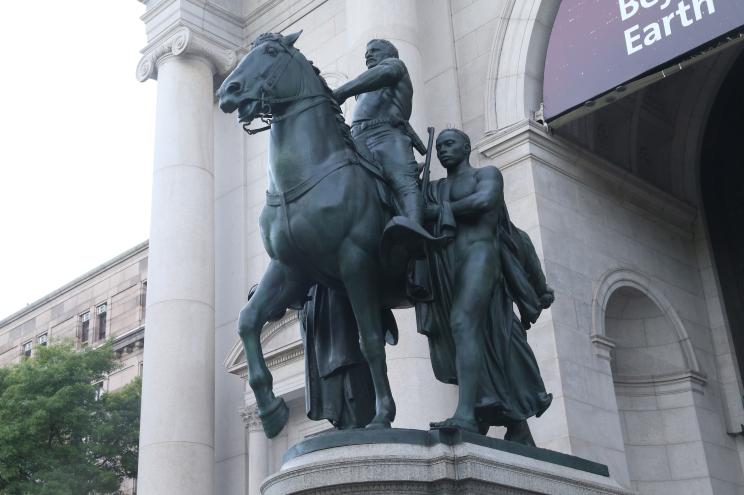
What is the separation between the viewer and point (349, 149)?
26.9 feet

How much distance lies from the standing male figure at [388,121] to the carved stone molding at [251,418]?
12325 millimetres

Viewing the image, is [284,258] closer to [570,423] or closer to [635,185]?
[570,423]

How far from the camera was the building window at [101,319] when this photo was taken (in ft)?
152

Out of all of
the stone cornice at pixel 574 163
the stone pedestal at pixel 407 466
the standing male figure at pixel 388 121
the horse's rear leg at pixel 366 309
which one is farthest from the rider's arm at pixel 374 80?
the stone cornice at pixel 574 163

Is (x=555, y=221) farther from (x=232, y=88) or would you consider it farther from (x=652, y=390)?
(x=232, y=88)

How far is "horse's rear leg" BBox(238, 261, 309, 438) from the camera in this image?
306 inches

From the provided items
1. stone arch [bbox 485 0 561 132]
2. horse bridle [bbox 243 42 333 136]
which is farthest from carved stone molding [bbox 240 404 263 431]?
horse bridle [bbox 243 42 333 136]

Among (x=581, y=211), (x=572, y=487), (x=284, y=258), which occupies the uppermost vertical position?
(x=581, y=211)

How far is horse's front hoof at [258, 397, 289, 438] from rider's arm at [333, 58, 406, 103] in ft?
7.51

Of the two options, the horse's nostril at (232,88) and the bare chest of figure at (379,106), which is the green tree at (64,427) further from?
the horse's nostril at (232,88)

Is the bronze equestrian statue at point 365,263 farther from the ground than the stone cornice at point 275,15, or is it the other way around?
the stone cornice at point 275,15

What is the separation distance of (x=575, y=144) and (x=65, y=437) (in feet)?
50.6

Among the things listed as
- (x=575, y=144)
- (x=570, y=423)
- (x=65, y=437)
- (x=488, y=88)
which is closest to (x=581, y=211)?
(x=575, y=144)

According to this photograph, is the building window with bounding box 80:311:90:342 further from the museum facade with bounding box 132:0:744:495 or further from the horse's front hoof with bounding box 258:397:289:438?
the horse's front hoof with bounding box 258:397:289:438
